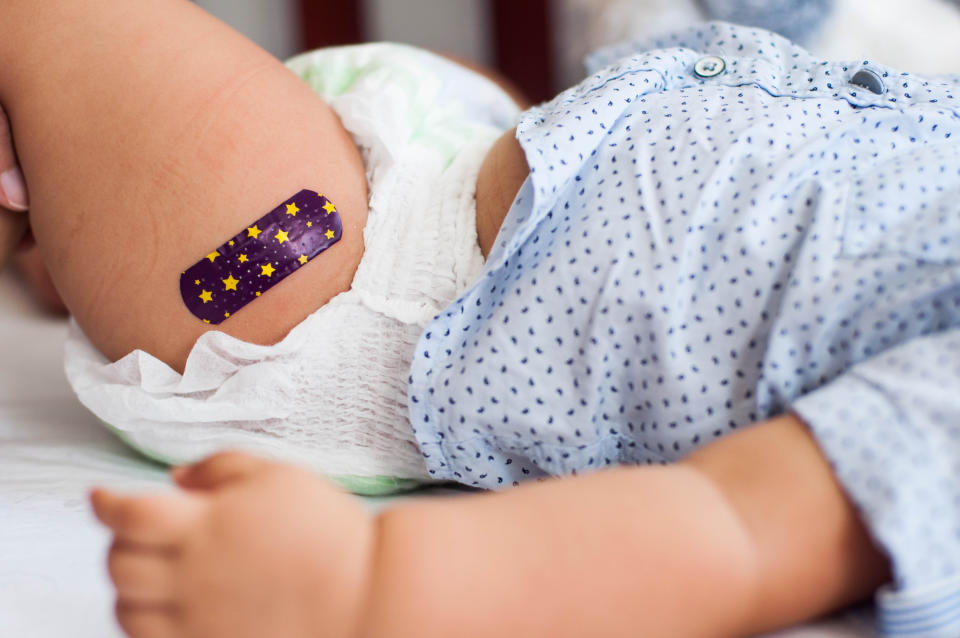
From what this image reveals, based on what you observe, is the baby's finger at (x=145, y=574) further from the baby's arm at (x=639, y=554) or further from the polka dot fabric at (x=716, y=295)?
the polka dot fabric at (x=716, y=295)

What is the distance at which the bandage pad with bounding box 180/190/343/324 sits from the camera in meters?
0.72

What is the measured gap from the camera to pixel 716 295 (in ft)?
1.96

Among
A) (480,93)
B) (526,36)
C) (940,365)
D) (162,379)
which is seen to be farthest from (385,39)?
(940,365)

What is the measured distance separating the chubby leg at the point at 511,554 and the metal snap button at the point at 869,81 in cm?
39

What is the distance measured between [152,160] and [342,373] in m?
0.26

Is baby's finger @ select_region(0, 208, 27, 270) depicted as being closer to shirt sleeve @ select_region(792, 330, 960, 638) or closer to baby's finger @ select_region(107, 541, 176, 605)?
baby's finger @ select_region(107, 541, 176, 605)

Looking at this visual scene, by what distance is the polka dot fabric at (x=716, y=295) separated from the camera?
0.50 meters

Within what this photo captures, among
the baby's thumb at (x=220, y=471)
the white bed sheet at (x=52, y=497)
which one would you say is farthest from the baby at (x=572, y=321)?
the white bed sheet at (x=52, y=497)

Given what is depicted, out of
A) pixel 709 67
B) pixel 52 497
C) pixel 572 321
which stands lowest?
pixel 52 497

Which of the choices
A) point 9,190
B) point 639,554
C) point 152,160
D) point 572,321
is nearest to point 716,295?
point 572,321

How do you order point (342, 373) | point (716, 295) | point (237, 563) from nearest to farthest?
point (237, 563)
point (716, 295)
point (342, 373)

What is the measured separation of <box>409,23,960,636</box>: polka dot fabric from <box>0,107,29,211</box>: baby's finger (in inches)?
17.7

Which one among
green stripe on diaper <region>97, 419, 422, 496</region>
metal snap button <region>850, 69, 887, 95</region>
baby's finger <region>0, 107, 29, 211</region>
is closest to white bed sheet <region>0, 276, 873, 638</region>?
green stripe on diaper <region>97, 419, 422, 496</region>

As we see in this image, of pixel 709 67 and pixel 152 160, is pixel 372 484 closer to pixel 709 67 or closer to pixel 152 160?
pixel 152 160
